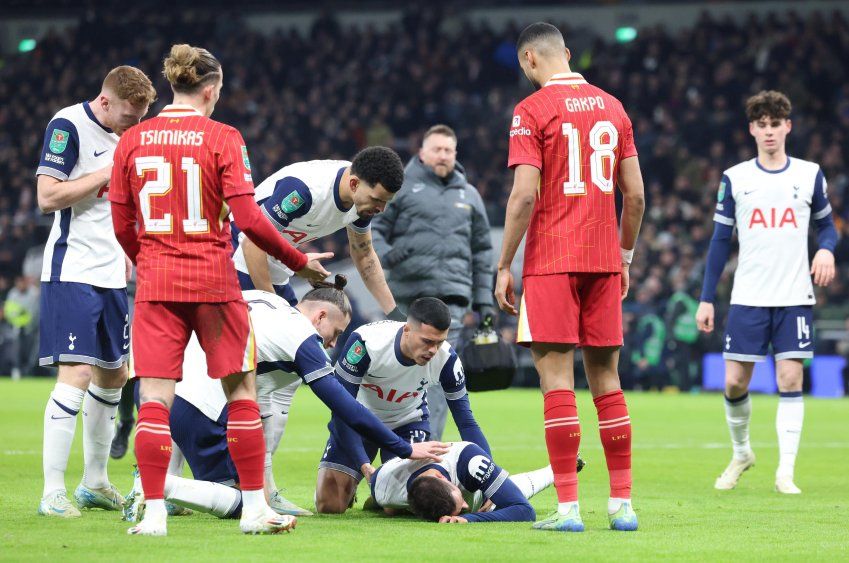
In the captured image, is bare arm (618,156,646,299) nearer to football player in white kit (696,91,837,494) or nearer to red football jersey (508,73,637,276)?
red football jersey (508,73,637,276)

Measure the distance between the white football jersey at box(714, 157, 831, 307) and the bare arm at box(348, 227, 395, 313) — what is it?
276 centimetres

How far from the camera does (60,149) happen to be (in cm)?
668

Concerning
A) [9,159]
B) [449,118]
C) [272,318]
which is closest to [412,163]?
[272,318]

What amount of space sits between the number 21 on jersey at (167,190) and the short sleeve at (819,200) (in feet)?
16.6

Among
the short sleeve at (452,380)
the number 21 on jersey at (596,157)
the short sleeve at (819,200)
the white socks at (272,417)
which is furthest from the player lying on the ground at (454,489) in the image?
the short sleeve at (819,200)

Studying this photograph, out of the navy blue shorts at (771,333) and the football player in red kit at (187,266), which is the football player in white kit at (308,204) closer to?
the football player in red kit at (187,266)

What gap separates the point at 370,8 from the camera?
34.0 meters

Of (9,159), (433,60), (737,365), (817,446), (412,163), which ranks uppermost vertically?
(433,60)

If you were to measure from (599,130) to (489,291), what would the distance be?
4.26 m

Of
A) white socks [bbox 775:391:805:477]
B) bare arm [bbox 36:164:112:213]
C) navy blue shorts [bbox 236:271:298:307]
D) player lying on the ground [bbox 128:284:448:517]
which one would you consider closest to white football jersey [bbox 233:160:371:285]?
navy blue shorts [bbox 236:271:298:307]

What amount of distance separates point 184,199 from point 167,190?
9cm

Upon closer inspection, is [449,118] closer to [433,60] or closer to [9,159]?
[433,60]

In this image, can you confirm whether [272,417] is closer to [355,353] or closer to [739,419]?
[355,353]

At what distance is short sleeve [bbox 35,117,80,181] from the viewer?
6.67 m
